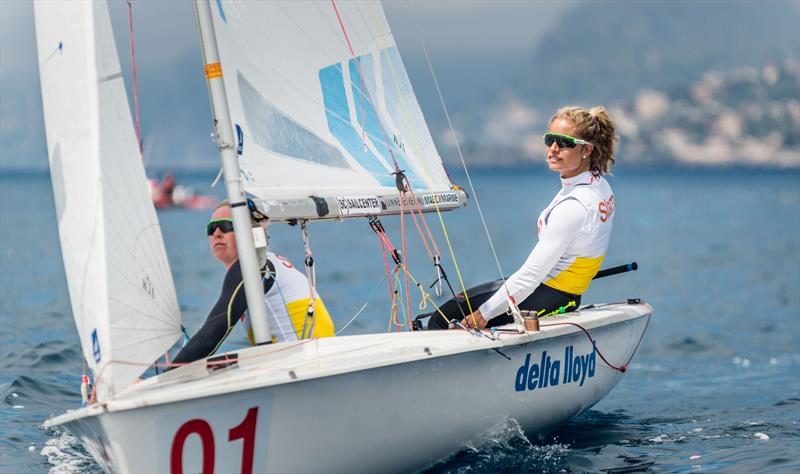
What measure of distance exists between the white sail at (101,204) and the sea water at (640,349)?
3.99 ft

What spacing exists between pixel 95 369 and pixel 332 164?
175 cm

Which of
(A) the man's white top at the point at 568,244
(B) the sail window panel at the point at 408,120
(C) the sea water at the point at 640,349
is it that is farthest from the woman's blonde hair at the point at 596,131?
(C) the sea water at the point at 640,349

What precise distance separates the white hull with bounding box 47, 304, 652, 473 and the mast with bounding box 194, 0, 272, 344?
0.16 m

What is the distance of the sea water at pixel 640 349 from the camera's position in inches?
214

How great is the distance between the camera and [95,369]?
13.1ft

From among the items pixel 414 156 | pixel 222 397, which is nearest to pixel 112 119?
pixel 222 397

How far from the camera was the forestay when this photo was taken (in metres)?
4.80

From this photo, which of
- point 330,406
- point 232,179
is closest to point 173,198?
point 232,179

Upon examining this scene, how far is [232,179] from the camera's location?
4.38 metres

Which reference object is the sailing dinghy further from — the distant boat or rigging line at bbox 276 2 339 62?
the distant boat

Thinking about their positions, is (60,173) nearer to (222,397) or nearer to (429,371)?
(222,397)

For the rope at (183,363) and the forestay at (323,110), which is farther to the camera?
the forestay at (323,110)

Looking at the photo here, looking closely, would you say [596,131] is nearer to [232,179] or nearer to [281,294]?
[281,294]

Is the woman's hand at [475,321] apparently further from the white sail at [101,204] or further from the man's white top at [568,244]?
the white sail at [101,204]
